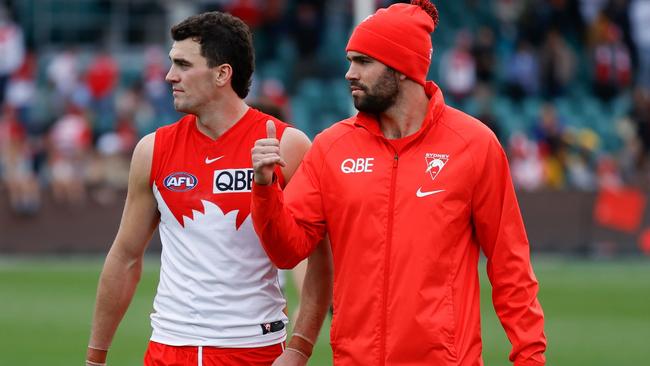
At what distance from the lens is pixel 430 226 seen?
548 cm

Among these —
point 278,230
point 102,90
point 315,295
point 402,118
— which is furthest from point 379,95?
point 102,90

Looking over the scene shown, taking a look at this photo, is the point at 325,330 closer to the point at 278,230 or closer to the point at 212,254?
the point at 212,254

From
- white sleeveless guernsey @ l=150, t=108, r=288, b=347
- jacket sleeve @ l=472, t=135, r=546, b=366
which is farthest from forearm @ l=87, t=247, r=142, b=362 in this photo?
jacket sleeve @ l=472, t=135, r=546, b=366

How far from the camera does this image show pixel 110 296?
245 inches

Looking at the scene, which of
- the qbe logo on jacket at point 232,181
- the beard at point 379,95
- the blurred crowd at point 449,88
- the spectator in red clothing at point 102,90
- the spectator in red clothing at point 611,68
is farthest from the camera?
the spectator in red clothing at point 611,68

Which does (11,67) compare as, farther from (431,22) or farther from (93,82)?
(431,22)

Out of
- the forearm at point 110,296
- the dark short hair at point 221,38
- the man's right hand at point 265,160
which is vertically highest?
the dark short hair at point 221,38

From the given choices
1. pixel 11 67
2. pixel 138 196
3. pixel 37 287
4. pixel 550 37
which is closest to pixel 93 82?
pixel 11 67

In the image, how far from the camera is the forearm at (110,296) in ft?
20.4

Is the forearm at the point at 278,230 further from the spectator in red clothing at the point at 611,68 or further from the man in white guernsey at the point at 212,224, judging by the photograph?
the spectator in red clothing at the point at 611,68

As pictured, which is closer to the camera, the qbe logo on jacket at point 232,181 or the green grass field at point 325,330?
the qbe logo on jacket at point 232,181

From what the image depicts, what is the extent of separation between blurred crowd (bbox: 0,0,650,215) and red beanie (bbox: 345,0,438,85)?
1812 cm

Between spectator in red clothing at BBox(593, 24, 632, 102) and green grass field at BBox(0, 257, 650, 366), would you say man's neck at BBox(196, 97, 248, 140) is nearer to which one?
green grass field at BBox(0, 257, 650, 366)

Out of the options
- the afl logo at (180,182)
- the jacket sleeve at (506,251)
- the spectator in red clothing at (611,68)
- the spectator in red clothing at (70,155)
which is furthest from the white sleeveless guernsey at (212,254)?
the spectator in red clothing at (611,68)
